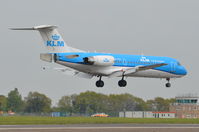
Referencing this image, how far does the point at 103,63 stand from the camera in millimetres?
61969

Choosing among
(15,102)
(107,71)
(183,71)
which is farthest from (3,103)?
(107,71)

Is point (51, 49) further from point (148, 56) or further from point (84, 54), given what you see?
point (148, 56)

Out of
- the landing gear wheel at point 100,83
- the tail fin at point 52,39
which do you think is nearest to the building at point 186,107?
the landing gear wheel at point 100,83

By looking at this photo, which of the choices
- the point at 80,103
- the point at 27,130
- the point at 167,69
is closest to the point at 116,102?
the point at 80,103

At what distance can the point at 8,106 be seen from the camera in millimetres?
167750

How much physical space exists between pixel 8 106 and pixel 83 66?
361ft

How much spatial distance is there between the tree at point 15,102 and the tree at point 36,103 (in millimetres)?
6114

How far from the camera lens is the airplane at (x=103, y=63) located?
60750mm

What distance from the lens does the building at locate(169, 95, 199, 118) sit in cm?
14675

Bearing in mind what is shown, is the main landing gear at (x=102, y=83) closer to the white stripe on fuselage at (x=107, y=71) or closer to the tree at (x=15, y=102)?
the white stripe on fuselage at (x=107, y=71)

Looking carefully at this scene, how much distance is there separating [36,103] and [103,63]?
92.1 m

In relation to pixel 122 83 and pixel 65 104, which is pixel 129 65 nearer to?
pixel 122 83

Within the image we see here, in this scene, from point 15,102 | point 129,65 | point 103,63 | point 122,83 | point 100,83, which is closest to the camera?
point 103,63

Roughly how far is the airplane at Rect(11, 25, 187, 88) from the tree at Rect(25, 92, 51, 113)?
81972 mm
